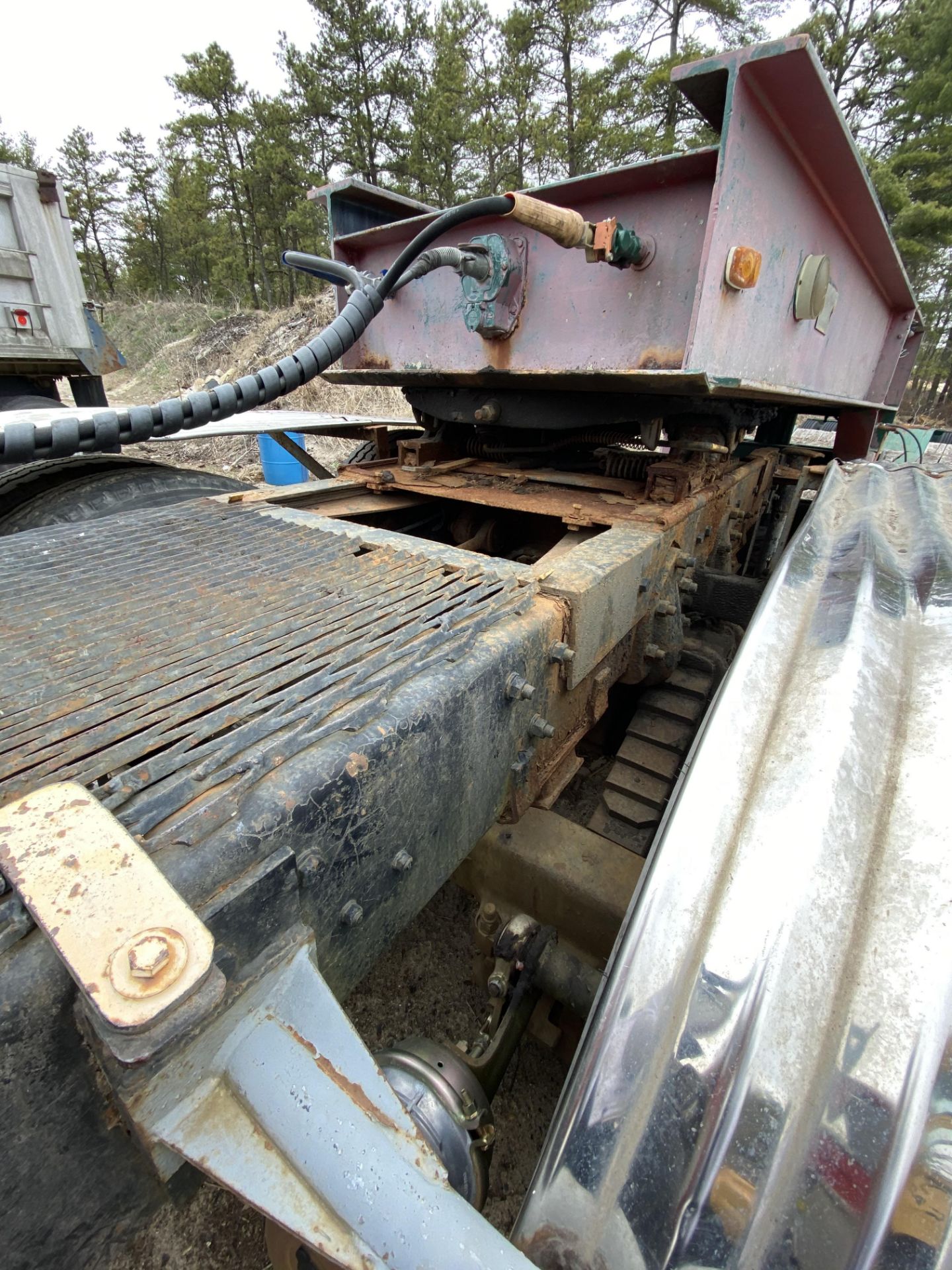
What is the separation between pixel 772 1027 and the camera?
0.74 metres

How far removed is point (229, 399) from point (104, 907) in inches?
72.9

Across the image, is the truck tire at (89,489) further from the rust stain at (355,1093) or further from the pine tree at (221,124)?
the pine tree at (221,124)

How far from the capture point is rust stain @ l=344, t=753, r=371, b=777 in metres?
0.82

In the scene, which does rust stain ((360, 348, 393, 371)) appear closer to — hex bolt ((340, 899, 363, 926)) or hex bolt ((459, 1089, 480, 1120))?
hex bolt ((340, 899, 363, 926))

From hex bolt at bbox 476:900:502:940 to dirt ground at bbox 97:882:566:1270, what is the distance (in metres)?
0.31

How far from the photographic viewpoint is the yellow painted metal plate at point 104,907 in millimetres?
480

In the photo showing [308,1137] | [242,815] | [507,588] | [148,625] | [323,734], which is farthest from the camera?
[507,588]

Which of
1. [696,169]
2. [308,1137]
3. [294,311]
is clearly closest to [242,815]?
[308,1137]

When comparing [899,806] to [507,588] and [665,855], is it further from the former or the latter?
[507,588]

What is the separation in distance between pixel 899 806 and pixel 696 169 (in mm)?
2114

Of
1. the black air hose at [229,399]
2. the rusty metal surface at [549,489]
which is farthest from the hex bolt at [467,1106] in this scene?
the black air hose at [229,399]

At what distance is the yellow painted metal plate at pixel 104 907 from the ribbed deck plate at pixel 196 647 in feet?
0.35

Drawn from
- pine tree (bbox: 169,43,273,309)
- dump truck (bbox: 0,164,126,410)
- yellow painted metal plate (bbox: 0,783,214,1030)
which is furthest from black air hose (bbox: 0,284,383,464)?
pine tree (bbox: 169,43,273,309)

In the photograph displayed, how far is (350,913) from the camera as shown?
852mm
